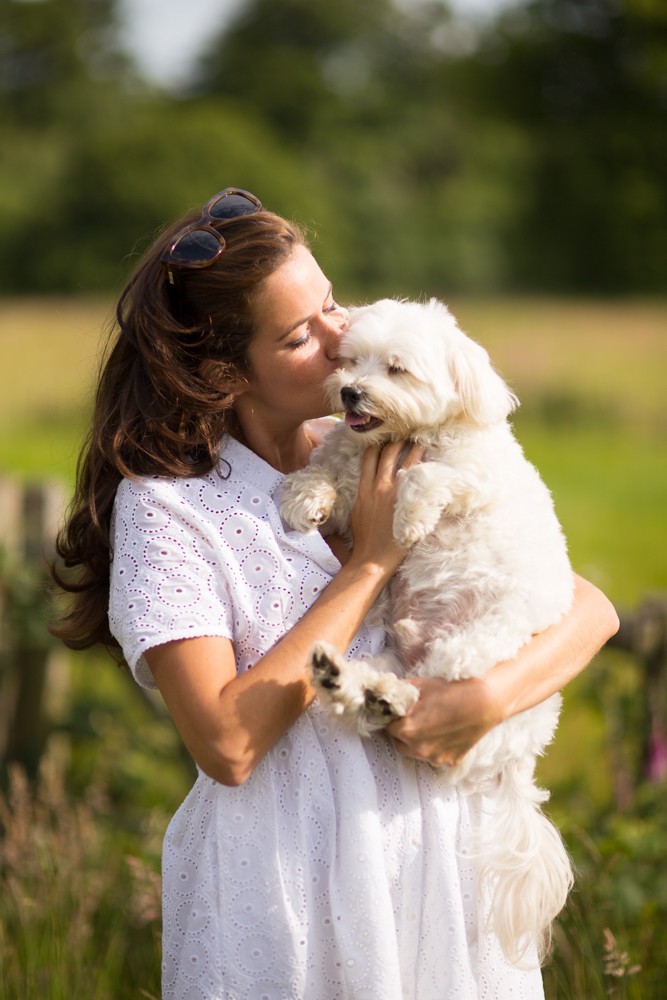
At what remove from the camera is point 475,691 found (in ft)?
6.97

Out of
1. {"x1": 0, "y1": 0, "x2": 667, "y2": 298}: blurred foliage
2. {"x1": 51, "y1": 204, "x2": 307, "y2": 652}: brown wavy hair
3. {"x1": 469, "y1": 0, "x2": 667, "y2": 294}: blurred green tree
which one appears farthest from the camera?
{"x1": 469, "y1": 0, "x2": 667, "y2": 294}: blurred green tree

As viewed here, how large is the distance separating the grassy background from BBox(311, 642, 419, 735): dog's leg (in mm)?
1000

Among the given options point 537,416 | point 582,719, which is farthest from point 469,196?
point 582,719

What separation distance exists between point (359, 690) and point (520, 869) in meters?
0.49

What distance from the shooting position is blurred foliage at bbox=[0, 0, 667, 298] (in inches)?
1200

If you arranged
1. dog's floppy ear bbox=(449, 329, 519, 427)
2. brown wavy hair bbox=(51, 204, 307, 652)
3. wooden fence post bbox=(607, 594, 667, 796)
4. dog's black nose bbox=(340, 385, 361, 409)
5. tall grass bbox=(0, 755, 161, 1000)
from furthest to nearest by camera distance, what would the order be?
wooden fence post bbox=(607, 594, 667, 796) < tall grass bbox=(0, 755, 161, 1000) < dog's floppy ear bbox=(449, 329, 519, 427) < dog's black nose bbox=(340, 385, 361, 409) < brown wavy hair bbox=(51, 204, 307, 652)

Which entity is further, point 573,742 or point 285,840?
point 573,742

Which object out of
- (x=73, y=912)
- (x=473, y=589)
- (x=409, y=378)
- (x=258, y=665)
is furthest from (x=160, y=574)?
(x=73, y=912)

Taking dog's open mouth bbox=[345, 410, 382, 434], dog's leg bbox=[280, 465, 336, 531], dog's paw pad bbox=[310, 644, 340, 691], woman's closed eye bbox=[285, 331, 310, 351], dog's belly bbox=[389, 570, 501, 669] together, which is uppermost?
woman's closed eye bbox=[285, 331, 310, 351]

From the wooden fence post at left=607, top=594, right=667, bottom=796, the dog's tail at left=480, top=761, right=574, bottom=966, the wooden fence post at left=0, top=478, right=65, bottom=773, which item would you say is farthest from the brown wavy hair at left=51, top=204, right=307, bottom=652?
the wooden fence post at left=607, top=594, right=667, bottom=796

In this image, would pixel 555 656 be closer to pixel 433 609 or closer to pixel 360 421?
pixel 433 609

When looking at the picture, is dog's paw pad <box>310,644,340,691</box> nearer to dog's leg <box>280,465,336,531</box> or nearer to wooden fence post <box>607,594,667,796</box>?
dog's leg <box>280,465,336,531</box>

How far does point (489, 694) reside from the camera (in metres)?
2.12

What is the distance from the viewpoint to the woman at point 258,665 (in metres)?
2.02
